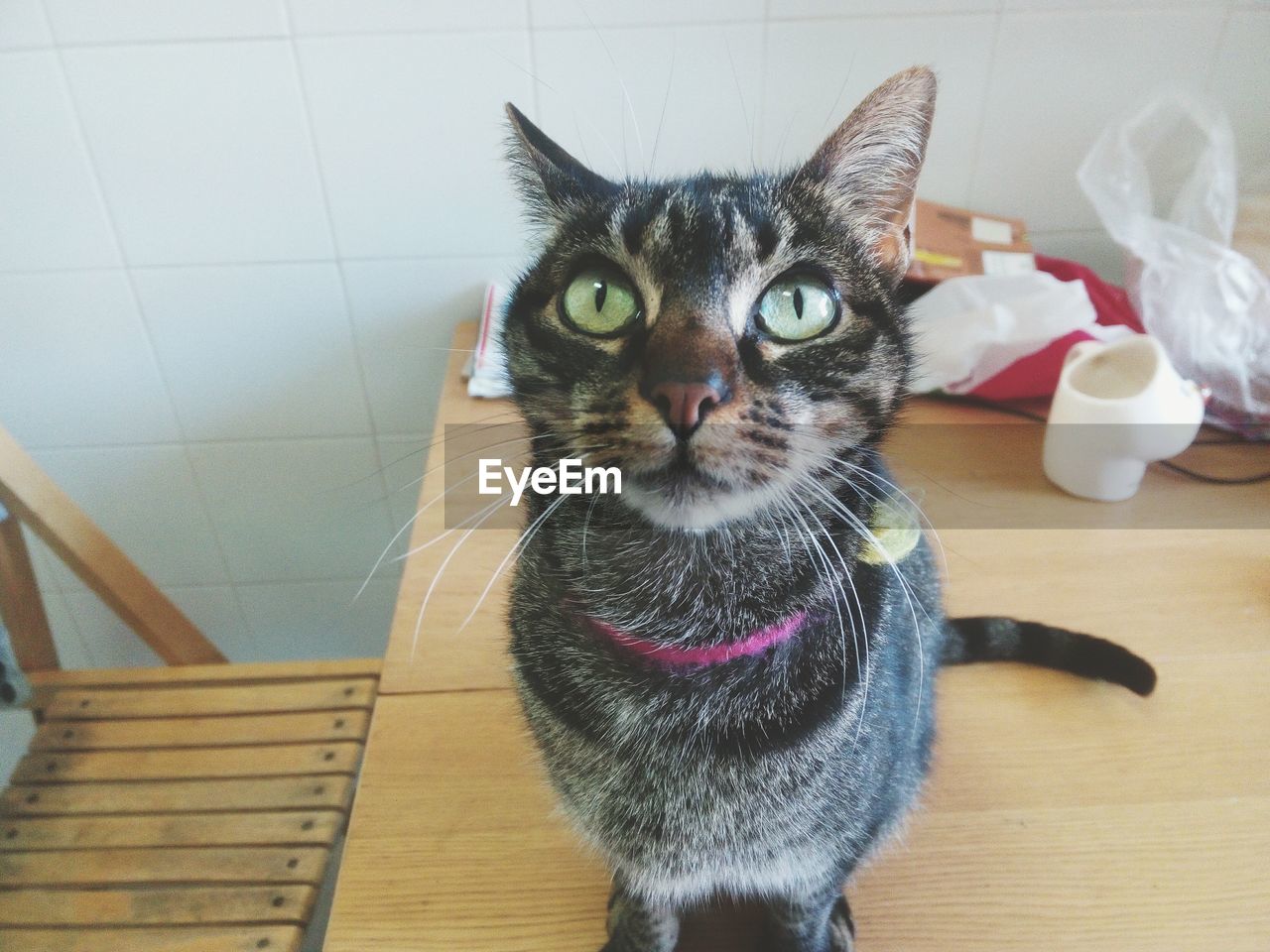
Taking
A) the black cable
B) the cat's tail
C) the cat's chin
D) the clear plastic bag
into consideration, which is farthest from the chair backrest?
the clear plastic bag

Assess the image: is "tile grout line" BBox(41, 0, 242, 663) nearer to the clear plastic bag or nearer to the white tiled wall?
the white tiled wall

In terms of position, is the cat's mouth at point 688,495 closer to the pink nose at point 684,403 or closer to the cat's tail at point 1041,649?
the pink nose at point 684,403

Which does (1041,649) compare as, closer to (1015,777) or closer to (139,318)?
(1015,777)

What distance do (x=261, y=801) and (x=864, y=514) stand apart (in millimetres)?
634

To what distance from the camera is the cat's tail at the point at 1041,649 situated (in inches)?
26.3

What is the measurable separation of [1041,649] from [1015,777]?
13 cm

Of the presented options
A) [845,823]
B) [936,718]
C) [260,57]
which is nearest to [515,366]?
[845,823]

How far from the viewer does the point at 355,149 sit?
983mm

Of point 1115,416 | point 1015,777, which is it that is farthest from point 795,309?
point 1115,416

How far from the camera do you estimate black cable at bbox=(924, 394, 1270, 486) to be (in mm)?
873

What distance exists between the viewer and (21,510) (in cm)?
86

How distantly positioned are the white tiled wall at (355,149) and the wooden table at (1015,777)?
0.37 metres

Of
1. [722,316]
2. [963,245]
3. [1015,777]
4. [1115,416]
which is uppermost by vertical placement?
[722,316]

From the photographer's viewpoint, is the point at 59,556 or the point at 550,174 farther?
the point at 59,556
